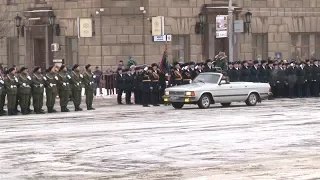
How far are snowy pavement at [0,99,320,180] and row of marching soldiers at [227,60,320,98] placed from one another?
29.3ft

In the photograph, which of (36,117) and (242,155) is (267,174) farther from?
(36,117)

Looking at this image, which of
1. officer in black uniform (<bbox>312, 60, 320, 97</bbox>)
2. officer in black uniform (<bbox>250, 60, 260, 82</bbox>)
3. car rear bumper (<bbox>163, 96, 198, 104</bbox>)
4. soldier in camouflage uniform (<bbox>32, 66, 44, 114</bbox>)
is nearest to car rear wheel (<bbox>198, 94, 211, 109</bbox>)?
car rear bumper (<bbox>163, 96, 198, 104</bbox>)

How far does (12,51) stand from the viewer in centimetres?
5278

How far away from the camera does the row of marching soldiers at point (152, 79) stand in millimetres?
36781

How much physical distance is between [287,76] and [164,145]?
22.0 m

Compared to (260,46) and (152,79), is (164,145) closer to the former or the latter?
(152,79)

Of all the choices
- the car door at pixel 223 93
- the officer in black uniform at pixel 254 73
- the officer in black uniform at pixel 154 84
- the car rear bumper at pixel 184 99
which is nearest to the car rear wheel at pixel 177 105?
the car rear bumper at pixel 184 99

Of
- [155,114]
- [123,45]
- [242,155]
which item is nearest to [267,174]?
[242,155]

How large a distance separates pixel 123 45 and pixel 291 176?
33.7 m

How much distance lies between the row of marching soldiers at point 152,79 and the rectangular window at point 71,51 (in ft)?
37.5

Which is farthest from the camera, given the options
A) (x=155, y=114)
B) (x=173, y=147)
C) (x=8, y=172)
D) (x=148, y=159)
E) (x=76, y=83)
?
(x=76, y=83)

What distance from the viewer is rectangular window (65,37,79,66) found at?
164 feet

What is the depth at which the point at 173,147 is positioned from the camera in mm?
20031

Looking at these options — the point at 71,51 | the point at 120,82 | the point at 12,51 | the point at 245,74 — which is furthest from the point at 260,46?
the point at 120,82
